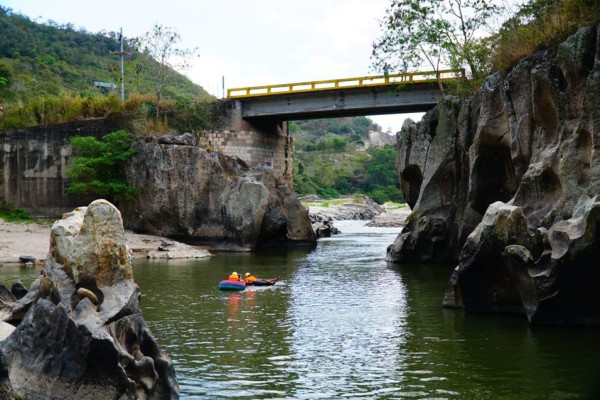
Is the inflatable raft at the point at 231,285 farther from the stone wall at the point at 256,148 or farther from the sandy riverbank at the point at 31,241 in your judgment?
the stone wall at the point at 256,148

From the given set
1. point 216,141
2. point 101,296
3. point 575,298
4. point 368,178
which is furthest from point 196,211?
point 368,178

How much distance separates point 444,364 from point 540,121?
11.0 metres

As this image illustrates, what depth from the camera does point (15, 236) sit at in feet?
135

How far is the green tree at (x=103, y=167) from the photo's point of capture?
47.2 m

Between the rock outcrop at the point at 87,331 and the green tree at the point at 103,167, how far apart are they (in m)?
35.6

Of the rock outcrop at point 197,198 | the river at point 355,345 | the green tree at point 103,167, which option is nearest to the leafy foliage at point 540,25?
the river at point 355,345

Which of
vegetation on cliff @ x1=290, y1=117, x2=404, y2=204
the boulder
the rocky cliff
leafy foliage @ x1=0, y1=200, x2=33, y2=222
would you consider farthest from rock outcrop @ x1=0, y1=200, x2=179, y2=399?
vegetation on cliff @ x1=290, y1=117, x2=404, y2=204

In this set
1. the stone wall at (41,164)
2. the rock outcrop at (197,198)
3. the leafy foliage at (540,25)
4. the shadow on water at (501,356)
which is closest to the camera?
the shadow on water at (501,356)

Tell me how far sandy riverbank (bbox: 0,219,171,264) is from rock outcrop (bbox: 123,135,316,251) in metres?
1.80

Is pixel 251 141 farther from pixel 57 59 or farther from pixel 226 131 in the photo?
pixel 57 59

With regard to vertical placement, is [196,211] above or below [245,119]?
below

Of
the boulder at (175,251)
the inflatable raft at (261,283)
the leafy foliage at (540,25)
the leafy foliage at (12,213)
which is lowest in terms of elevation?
the inflatable raft at (261,283)

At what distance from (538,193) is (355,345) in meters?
8.05

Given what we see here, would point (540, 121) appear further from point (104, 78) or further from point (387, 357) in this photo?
point (104, 78)
